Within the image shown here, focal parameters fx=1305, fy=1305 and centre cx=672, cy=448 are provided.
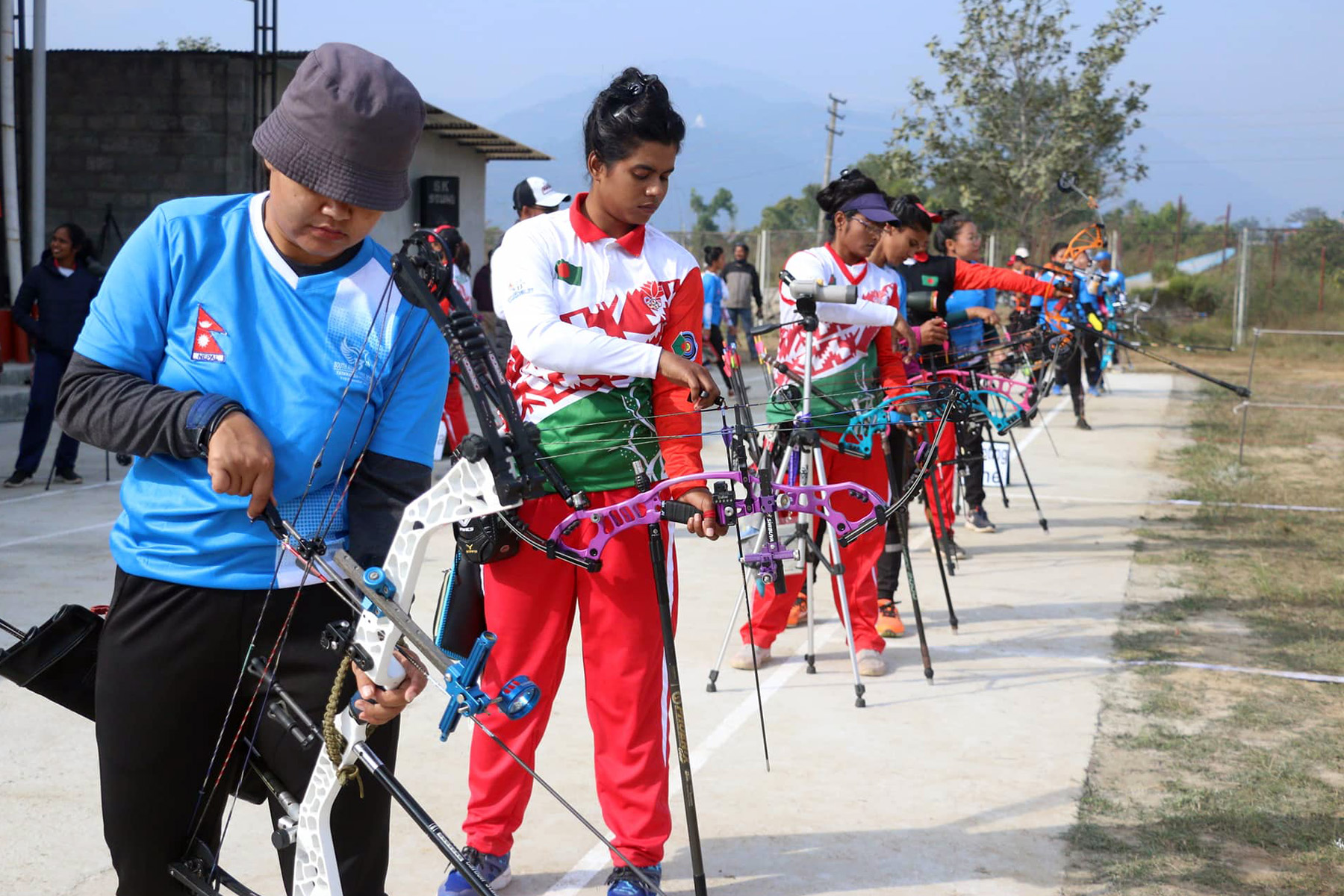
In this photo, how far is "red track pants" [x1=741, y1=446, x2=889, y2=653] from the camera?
5.14 m

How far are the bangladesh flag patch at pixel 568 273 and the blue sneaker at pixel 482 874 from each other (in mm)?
1422

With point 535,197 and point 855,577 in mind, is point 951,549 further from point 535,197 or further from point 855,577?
point 535,197

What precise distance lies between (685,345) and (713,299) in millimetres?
13134

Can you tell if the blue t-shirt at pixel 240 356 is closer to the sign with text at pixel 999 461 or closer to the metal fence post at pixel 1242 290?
the sign with text at pixel 999 461

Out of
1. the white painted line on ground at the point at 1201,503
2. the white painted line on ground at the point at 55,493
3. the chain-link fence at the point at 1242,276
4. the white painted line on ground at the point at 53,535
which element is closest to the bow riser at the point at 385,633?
the white painted line on ground at the point at 53,535

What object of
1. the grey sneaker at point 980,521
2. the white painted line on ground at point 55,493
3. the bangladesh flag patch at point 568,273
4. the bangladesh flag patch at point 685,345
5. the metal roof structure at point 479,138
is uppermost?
the metal roof structure at point 479,138

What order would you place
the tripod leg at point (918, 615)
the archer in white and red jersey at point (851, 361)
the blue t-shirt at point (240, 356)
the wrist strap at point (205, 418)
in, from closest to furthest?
the wrist strap at point (205, 418), the blue t-shirt at point (240, 356), the archer in white and red jersey at point (851, 361), the tripod leg at point (918, 615)

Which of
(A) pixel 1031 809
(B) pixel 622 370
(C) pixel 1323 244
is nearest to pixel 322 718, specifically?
(B) pixel 622 370

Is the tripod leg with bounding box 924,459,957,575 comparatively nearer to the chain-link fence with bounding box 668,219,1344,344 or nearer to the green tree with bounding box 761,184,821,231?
the chain-link fence with bounding box 668,219,1344,344

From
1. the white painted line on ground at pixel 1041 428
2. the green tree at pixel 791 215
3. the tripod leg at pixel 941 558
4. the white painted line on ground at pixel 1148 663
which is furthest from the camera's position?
the green tree at pixel 791 215

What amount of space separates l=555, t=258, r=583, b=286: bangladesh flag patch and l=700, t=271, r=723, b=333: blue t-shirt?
12577 mm

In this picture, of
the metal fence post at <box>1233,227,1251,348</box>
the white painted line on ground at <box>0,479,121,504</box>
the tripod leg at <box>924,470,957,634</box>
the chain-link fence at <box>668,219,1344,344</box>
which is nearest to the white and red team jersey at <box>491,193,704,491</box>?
the tripod leg at <box>924,470,957,634</box>

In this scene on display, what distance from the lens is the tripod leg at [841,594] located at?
487 cm

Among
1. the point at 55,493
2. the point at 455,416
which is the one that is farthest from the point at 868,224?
the point at 55,493
